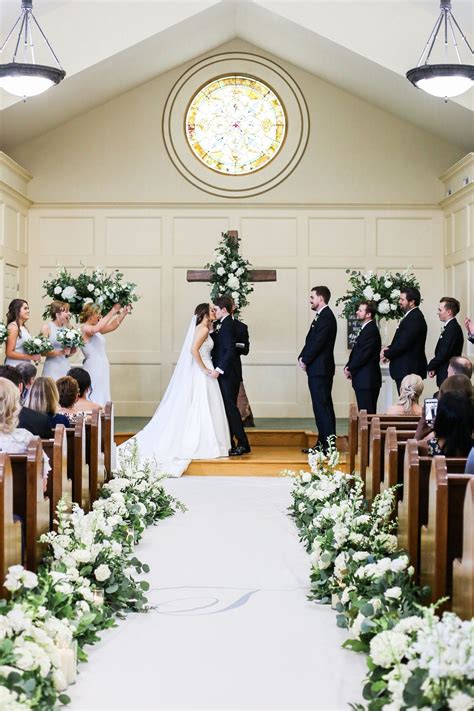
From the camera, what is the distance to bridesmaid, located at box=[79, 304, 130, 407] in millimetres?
9297

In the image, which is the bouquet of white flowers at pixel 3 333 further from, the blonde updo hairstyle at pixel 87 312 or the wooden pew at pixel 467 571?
the wooden pew at pixel 467 571

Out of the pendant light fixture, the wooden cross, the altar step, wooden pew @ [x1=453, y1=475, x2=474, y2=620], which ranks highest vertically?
the pendant light fixture

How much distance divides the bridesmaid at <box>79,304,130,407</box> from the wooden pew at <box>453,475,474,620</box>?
6.26 m

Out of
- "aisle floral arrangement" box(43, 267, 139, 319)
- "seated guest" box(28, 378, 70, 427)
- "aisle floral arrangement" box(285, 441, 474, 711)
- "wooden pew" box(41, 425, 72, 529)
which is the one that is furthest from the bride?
"wooden pew" box(41, 425, 72, 529)

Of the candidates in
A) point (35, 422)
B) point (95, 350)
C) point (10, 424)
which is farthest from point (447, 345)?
point (10, 424)

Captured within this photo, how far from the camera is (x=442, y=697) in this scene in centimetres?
266

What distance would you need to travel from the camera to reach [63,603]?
12.6 ft

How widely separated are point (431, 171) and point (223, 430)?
4.92 m

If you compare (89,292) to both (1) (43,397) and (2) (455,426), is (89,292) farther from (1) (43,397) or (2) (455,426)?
(2) (455,426)

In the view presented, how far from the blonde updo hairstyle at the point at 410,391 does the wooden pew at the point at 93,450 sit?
2195mm

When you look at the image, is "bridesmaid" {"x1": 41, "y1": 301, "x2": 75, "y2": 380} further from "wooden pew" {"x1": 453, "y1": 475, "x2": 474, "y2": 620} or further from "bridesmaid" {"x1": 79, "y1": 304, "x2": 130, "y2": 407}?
"wooden pew" {"x1": 453, "y1": 475, "x2": 474, "y2": 620}

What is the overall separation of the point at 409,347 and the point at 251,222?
387 centimetres

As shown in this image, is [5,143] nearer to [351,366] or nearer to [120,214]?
[120,214]

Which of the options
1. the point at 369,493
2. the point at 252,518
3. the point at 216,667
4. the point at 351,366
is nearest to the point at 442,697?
the point at 216,667
